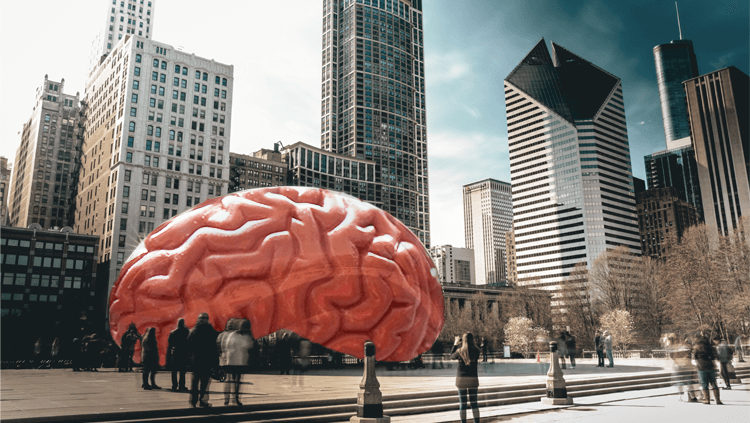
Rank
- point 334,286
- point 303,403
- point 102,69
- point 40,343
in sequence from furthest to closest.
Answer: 1. point 102,69
2. point 40,343
3. point 334,286
4. point 303,403

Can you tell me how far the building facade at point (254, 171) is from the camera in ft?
329

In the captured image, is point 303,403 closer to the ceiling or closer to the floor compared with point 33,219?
closer to the floor

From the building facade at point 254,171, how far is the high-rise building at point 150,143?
44.9 ft

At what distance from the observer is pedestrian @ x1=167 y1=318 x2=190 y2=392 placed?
925cm

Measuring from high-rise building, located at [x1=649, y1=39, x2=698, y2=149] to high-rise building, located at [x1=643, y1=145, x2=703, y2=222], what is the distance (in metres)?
1.18

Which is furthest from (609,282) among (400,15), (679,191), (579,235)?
(400,15)

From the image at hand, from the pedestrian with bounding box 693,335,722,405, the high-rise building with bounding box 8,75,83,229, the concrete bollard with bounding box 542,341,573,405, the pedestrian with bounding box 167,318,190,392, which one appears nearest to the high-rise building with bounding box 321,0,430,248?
the high-rise building with bounding box 8,75,83,229

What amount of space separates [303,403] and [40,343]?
1762 cm

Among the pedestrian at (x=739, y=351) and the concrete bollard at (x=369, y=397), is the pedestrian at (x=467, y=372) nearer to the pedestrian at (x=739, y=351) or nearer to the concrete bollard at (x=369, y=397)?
the concrete bollard at (x=369, y=397)

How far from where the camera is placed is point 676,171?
20.3 meters

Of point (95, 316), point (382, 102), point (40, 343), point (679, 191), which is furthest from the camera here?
point (382, 102)

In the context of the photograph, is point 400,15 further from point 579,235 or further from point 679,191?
point 679,191

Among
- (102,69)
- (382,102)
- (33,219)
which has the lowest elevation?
(33,219)

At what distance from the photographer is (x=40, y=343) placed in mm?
20797
